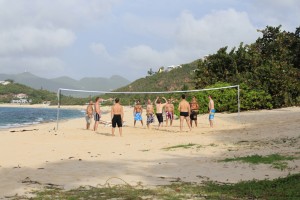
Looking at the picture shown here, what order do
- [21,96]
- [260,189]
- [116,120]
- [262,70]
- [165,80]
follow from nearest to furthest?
[260,189] → [116,120] → [262,70] → [165,80] → [21,96]

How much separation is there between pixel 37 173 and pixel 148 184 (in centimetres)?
269

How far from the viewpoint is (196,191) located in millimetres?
6188

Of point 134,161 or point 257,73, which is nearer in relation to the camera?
point 134,161

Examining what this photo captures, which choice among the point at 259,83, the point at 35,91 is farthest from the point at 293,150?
the point at 35,91

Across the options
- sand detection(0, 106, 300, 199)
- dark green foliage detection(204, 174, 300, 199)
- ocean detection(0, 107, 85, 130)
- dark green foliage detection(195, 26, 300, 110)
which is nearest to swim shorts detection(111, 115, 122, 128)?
sand detection(0, 106, 300, 199)

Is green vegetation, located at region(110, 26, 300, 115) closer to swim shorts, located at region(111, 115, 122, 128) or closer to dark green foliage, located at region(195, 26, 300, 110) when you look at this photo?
dark green foliage, located at region(195, 26, 300, 110)

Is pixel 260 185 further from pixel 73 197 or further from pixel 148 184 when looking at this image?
pixel 73 197

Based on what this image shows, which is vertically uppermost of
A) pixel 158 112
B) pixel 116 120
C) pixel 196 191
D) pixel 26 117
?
pixel 158 112

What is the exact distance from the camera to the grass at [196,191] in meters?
5.77

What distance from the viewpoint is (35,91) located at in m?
147

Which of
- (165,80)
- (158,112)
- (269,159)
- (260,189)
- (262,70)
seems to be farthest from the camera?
(165,80)

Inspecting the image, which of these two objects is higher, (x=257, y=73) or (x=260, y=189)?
(x=257, y=73)

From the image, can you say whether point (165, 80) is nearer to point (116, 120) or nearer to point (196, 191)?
point (116, 120)

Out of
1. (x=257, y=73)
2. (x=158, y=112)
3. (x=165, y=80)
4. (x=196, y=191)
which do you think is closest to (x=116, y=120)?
(x=158, y=112)
